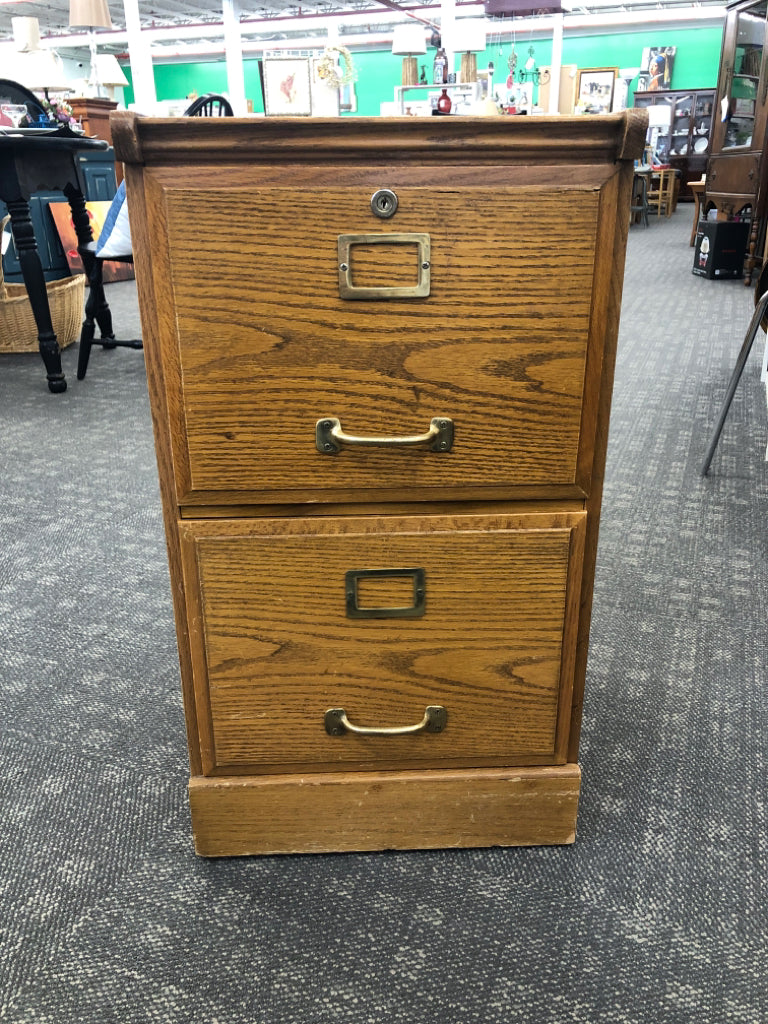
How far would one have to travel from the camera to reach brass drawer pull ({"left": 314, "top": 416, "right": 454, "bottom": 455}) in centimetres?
77

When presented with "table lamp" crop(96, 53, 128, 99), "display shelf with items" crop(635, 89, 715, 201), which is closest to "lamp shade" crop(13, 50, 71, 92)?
"table lamp" crop(96, 53, 128, 99)

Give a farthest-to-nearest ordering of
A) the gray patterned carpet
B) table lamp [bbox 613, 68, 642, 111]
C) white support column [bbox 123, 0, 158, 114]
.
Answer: table lamp [bbox 613, 68, 642, 111], white support column [bbox 123, 0, 158, 114], the gray patterned carpet

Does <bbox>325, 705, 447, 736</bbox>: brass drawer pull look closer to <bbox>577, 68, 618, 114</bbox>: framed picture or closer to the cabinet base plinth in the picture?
the cabinet base plinth

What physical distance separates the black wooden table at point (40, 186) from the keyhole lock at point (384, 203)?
2327mm

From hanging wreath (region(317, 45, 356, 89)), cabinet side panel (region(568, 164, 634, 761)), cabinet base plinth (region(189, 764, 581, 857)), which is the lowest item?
cabinet base plinth (region(189, 764, 581, 857))

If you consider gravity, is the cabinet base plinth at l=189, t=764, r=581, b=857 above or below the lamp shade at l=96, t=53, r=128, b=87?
below

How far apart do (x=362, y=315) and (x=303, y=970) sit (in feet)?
2.10

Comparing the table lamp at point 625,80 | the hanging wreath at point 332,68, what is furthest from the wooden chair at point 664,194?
the hanging wreath at point 332,68

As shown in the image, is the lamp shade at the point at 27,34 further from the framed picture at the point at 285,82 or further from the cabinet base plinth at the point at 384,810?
the cabinet base plinth at the point at 384,810

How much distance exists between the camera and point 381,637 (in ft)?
2.86

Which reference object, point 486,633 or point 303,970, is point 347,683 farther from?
point 303,970

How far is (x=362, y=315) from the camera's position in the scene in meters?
0.74

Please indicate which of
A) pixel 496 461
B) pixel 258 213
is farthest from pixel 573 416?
pixel 258 213

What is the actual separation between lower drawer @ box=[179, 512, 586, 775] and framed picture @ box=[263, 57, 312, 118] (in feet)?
1.81
